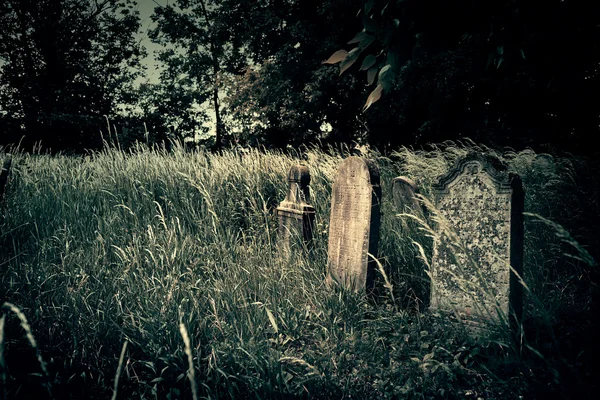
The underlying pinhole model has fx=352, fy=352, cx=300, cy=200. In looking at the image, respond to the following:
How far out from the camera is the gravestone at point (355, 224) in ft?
10.4

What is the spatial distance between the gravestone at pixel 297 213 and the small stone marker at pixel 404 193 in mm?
1329

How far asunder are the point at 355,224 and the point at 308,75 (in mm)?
12938

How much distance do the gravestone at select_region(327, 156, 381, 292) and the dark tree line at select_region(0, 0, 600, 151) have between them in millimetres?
1092

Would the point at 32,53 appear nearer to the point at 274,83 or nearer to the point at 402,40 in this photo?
the point at 274,83

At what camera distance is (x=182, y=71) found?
21.8 meters

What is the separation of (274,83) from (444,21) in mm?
13478

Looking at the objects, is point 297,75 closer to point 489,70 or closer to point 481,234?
point 489,70

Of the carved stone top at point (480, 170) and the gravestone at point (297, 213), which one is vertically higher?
the carved stone top at point (480, 170)

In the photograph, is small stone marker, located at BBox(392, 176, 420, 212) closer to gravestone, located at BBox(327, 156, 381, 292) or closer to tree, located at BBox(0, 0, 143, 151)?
gravestone, located at BBox(327, 156, 381, 292)

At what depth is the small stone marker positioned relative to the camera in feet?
14.8

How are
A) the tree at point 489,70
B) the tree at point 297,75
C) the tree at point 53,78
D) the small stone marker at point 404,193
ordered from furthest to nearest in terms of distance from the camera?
the tree at point 53,78, the tree at point 297,75, the small stone marker at point 404,193, the tree at point 489,70

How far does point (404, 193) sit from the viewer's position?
4664 mm

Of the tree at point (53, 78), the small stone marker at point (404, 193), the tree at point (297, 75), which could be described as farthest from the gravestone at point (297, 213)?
the tree at point (53, 78)

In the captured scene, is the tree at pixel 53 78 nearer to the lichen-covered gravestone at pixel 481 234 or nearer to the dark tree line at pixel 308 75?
the dark tree line at pixel 308 75
